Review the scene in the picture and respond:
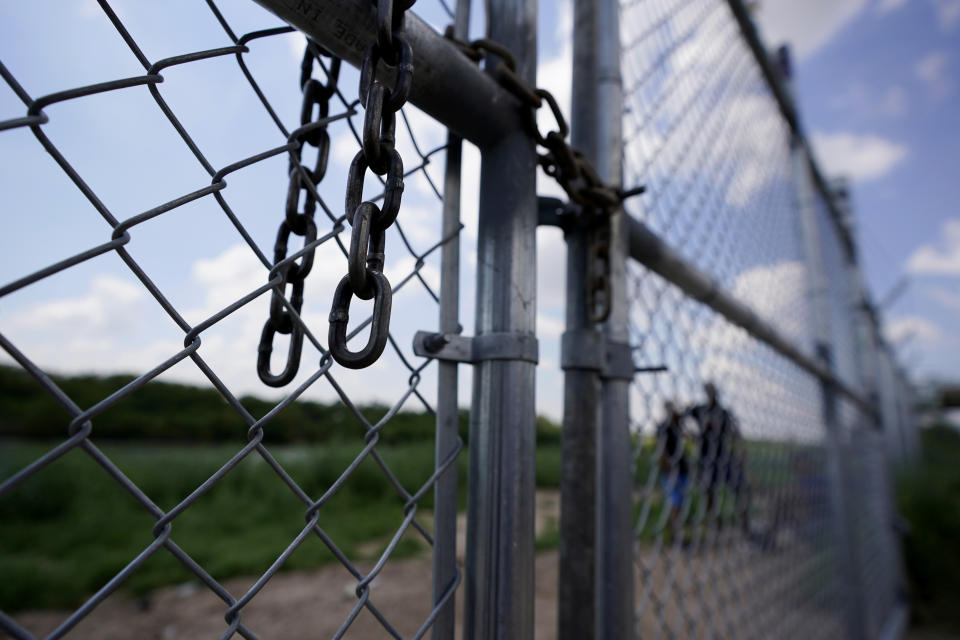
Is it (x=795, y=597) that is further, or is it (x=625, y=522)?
(x=795, y=597)

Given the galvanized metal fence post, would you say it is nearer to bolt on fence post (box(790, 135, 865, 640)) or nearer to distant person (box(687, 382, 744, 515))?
distant person (box(687, 382, 744, 515))

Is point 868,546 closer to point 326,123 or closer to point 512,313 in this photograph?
point 512,313

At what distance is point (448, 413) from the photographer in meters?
0.53

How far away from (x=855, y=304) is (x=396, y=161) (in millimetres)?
3851

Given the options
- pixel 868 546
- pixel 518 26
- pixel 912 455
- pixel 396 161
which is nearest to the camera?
pixel 396 161

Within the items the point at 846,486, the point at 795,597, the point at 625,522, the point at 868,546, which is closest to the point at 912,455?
the point at 868,546

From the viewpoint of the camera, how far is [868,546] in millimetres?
2600

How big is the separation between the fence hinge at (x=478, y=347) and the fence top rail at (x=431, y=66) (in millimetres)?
210

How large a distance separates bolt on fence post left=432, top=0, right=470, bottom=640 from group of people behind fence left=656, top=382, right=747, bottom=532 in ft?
1.72

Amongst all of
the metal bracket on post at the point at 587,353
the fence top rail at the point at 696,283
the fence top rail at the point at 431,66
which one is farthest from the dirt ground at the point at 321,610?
the fence top rail at the point at 431,66

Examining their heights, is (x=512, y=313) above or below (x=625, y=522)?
above

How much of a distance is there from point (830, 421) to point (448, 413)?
212cm

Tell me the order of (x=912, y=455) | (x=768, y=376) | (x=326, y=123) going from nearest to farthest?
1. (x=326, y=123)
2. (x=768, y=376)
3. (x=912, y=455)

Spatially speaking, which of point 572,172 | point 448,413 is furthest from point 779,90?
point 448,413
